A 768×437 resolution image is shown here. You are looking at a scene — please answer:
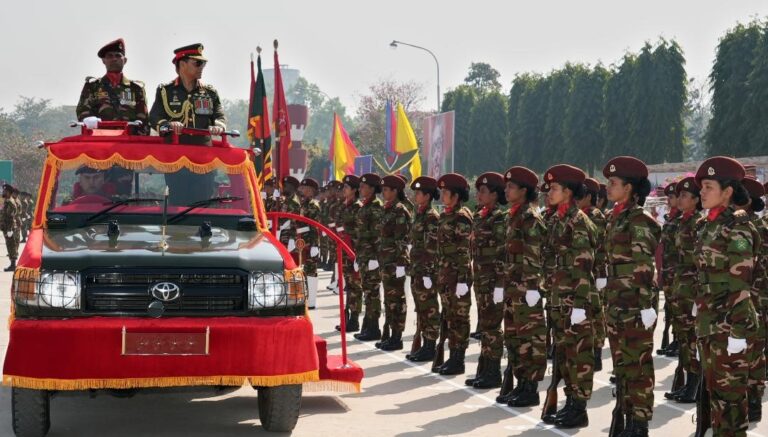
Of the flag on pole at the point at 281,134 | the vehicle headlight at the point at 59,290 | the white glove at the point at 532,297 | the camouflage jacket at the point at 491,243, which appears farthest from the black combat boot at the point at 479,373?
the flag on pole at the point at 281,134

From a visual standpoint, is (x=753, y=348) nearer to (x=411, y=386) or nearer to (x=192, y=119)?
(x=411, y=386)

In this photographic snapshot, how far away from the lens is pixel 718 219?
759 cm

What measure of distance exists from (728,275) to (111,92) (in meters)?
6.01

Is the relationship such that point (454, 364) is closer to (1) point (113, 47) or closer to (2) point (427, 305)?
(2) point (427, 305)

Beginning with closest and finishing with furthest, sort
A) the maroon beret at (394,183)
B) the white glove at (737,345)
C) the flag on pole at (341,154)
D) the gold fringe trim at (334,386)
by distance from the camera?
the white glove at (737,345) < the gold fringe trim at (334,386) < the maroon beret at (394,183) < the flag on pole at (341,154)

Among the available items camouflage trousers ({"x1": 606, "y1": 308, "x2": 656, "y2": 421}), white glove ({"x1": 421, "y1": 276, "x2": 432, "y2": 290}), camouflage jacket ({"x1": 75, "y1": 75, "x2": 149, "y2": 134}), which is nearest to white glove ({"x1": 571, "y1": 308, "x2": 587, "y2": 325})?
camouflage trousers ({"x1": 606, "y1": 308, "x2": 656, "y2": 421})

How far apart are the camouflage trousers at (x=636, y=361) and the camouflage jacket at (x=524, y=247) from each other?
67.7 inches

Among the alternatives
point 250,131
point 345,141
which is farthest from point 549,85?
point 250,131

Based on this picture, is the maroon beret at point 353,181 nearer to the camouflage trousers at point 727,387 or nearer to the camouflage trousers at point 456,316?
the camouflage trousers at point 456,316

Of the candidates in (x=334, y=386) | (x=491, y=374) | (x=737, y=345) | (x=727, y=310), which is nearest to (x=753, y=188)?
(x=727, y=310)

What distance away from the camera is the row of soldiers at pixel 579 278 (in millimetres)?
7516

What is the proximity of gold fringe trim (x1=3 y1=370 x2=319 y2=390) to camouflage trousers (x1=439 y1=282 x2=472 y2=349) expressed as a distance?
4.13 metres

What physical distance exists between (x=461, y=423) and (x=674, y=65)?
147 feet

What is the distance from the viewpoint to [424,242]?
13031 mm
